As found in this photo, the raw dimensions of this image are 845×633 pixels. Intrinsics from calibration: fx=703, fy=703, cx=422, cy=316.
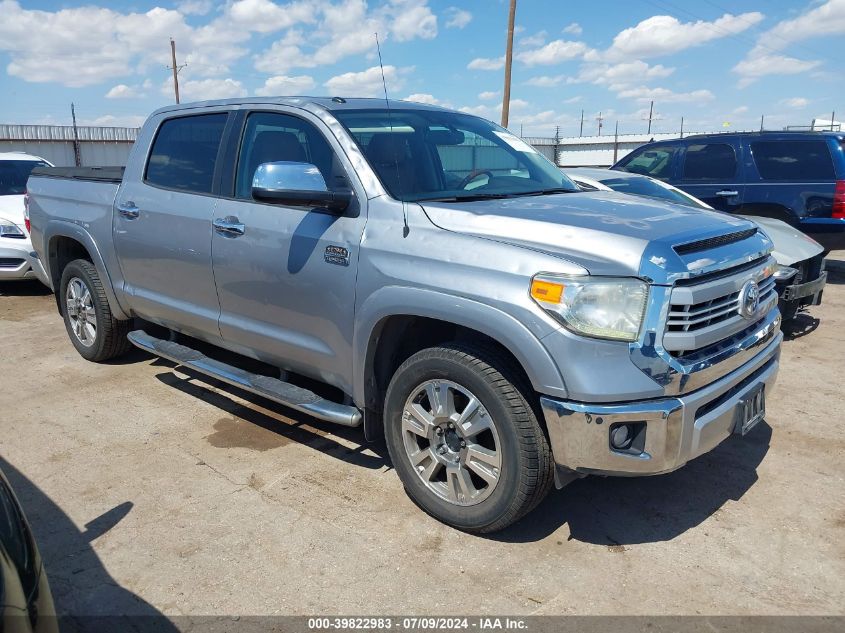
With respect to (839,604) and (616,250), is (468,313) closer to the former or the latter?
(616,250)

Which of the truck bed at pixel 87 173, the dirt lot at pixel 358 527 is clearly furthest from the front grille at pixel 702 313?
Answer: the truck bed at pixel 87 173

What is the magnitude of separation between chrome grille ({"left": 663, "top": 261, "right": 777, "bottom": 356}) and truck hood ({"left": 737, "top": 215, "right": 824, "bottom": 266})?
3194mm

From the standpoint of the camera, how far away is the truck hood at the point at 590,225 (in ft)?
9.01

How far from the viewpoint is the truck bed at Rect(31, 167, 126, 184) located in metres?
5.24

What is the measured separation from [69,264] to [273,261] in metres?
2.78

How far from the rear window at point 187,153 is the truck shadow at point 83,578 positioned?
6.51 ft

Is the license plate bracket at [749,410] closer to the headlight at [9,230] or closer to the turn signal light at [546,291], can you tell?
the turn signal light at [546,291]

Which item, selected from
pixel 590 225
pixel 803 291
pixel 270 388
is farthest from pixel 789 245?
pixel 270 388

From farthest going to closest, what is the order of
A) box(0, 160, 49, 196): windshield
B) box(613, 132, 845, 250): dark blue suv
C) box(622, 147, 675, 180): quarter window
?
box(622, 147, 675, 180): quarter window → box(0, 160, 49, 196): windshield → box(613, 132, 845, 250): dark blue suv

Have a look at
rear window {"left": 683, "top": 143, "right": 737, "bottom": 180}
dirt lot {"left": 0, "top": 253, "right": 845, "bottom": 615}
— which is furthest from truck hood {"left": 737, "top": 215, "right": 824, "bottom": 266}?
rear window {"left": 683, "top": 143, "right": 737, "bottom": 180}

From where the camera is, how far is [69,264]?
5.62 meters

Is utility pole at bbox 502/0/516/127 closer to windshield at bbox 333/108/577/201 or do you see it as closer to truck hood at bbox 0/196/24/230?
truck hood at bbox 0/196/24/230

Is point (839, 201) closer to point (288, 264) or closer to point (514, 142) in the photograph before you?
point (514, 142)

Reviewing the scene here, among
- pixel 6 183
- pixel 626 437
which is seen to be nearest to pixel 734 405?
pixel 626 437
